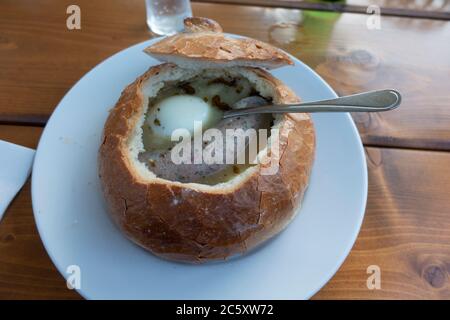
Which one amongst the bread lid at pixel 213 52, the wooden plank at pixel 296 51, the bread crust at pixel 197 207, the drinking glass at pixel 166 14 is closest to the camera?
the bread crust at pixel 197 207

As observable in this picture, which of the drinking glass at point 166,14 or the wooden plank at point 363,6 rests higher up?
the wooden plank at point 363,6

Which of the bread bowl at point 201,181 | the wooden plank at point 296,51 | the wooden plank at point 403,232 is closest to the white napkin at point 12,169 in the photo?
the wooden plank at point 296,51

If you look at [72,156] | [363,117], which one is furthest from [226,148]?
[363,117]

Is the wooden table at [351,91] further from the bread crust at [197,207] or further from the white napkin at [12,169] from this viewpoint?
the bread crust at [197,207]

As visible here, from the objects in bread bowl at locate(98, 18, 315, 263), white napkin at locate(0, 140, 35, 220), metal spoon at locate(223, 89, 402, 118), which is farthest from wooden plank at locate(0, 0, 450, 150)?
bread bowl at locate(98, 18, 315, 263)

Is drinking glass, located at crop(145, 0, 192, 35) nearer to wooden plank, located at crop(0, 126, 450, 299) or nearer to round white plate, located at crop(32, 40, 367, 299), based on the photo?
round white plate, located at crop(32, 40, 367, 299)

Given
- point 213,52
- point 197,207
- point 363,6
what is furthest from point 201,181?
point 363,6
